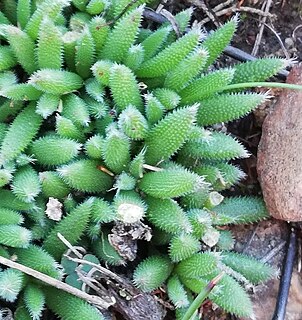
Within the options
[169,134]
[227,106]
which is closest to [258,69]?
[227,106]

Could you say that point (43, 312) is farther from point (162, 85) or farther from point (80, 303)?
point (162, 85)

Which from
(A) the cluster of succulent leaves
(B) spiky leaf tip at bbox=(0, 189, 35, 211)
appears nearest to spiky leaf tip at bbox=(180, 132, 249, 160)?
(A) the cluster of succulent leaves

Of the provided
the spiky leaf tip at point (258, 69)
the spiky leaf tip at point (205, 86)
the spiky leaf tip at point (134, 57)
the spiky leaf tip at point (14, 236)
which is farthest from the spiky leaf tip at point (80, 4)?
the spiky leaf tip at point (14, 236)

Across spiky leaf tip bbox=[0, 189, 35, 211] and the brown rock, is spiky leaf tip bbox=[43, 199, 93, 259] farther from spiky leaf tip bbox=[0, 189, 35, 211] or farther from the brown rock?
the brown rock

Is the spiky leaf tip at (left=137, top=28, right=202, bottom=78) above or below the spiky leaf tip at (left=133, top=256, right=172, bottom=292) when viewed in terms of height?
above

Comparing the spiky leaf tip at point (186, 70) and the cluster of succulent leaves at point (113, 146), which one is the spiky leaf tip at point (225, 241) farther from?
the spiky leaf tip at point (186, 70)

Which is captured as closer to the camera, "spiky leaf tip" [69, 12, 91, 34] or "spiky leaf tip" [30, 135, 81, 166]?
"spiky leaf tip" [30, 135, 81, 166]

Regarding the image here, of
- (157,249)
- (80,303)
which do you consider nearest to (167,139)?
(157,249)
